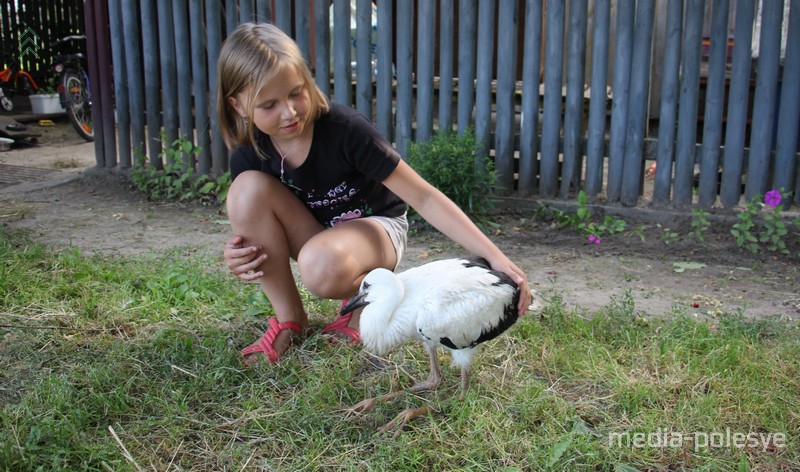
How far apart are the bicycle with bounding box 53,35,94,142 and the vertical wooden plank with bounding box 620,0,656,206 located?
7090 mm

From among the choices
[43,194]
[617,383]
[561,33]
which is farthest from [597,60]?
[43,194]

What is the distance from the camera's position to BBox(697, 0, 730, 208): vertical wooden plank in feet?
16.0

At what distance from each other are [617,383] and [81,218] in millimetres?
4311

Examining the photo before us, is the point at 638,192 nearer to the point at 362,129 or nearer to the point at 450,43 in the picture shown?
the point at 450,43

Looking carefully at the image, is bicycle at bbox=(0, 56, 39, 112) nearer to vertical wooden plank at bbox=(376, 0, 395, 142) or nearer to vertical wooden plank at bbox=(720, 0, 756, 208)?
vertical wooden plank at bbox=(376, 0, 395, 142)

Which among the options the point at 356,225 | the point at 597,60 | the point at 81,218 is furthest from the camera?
the point at 81,218

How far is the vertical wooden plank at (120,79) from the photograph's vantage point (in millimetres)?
6551

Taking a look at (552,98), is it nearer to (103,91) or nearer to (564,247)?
(564,247)

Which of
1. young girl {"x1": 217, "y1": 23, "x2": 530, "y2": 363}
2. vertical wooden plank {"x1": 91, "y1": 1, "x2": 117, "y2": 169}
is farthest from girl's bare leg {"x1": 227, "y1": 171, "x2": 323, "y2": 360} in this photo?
vertical wooden plank {"x1": 91, "y1": 1, "x2": 117, "y2": 169}

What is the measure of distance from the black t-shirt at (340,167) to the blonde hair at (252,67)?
0.33ft

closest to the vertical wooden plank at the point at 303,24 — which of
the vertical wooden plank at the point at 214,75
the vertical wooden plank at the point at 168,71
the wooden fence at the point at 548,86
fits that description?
the wooden fence at the point at 548,86

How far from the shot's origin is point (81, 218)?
18.5ft

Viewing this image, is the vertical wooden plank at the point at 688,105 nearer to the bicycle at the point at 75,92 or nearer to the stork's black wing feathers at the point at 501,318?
the stork's black wing feathers at the point at 501,318

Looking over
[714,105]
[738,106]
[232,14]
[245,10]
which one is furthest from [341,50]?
[738,106]
